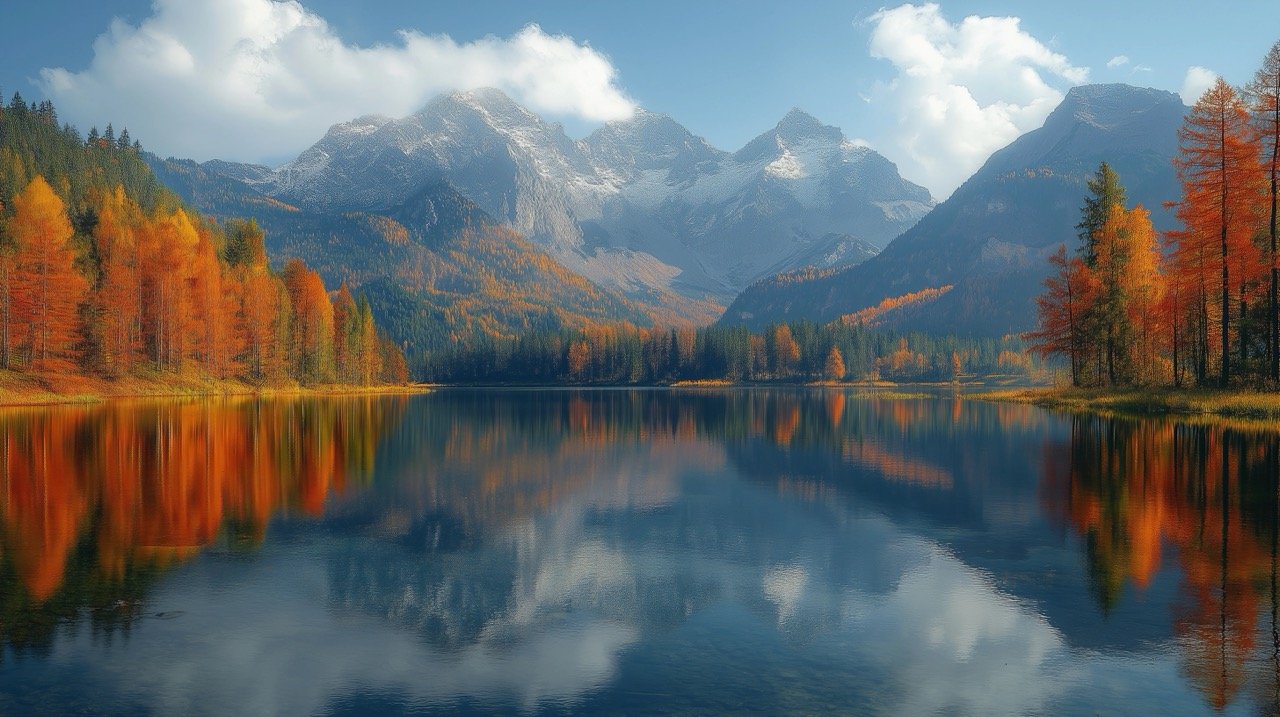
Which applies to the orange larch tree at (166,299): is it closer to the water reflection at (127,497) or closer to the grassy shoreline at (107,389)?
the grassy shoreline at (107,389)

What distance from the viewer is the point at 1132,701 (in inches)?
424

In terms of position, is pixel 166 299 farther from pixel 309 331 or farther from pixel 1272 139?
pixel 1272 139

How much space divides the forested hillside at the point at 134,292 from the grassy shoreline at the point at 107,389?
0.85 m

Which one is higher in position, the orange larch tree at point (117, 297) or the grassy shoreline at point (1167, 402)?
the orange larch tree at point (117, 297)

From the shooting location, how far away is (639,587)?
16891mm

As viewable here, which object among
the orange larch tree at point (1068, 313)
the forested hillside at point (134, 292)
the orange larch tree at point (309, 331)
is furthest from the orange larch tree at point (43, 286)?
the orange larch tree at point (1068, 313)

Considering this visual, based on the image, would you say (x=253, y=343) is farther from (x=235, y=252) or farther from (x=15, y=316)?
(x=15, y=316)

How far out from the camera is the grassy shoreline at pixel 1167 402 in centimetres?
4681

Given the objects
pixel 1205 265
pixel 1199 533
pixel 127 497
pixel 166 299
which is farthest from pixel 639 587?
pixel 166 299

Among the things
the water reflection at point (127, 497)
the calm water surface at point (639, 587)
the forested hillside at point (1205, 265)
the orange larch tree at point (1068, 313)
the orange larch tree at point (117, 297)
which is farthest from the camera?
the orange larch tree at point (117, 297)

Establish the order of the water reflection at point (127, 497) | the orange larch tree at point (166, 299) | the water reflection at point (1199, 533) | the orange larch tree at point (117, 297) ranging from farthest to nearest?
the orange larch tree at point (166, 299)
the orange larch tree at point (117, 297)
the water reflection at point (127, 497)
the water reflection at point (1199, 533)

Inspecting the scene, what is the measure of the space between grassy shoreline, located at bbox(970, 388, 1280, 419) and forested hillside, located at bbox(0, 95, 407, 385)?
324 feet

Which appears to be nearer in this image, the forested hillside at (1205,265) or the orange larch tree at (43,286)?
the forested hillside at (1205,265)

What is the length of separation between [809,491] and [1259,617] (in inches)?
643
